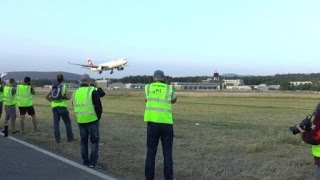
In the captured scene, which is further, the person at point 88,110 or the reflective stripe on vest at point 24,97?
the reflective stripe on vest at point 24,97

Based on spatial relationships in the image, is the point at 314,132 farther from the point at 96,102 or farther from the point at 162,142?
Result: the point at 96,102

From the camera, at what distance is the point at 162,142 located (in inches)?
339

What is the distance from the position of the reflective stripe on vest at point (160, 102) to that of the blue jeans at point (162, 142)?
11 centimetres

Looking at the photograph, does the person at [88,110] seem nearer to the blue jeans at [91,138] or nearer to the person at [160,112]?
the blue jeans at [91,138]

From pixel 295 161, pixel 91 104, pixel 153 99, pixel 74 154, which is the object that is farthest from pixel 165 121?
pixel 74 154

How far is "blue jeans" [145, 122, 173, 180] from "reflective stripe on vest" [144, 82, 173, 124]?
0.11 metres

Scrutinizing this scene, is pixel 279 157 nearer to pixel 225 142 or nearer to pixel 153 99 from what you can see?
pixel 225 142

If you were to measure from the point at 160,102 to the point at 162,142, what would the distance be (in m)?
0.69

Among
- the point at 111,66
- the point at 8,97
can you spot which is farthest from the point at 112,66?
the point at 8,97

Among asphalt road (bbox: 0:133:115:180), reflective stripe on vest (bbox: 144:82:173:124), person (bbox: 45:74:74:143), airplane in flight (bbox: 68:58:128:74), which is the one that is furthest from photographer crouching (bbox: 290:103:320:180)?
airplane in flight (bbox: 68:58:128:74)

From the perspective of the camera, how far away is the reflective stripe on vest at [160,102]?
8398mm

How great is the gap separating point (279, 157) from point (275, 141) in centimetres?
252

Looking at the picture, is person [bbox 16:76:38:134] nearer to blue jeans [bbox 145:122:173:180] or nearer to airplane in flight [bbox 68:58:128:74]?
blue jeans [bbox 145:122:173:180]

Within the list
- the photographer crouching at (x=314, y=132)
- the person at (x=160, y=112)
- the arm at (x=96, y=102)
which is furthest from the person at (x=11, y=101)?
the photographer crouching at (x=314, y=132)
